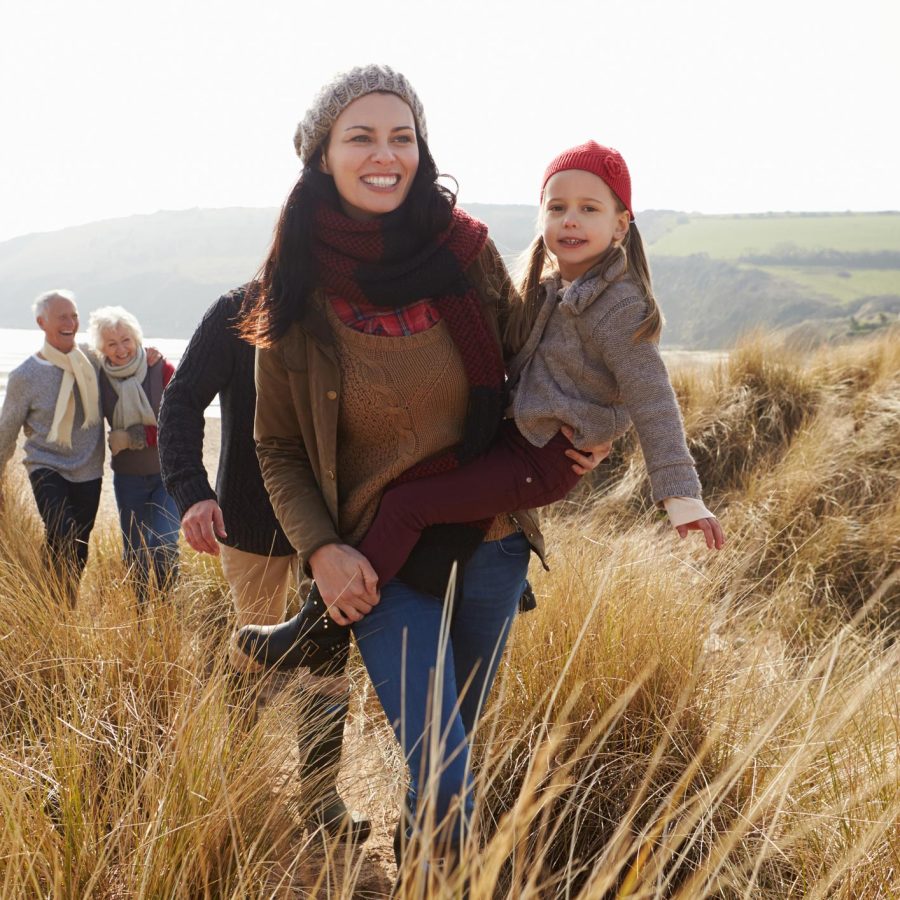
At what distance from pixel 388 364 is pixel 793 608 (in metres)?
3.18

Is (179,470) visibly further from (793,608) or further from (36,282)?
(36,282)

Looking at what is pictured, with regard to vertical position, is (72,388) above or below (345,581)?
below

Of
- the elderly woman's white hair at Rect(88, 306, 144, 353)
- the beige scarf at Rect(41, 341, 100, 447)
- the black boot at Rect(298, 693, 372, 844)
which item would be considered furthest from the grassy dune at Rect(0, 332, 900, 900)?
the elderly woman's white hair at Rect(88, 306, 144, 353)

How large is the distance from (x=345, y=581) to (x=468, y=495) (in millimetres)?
321

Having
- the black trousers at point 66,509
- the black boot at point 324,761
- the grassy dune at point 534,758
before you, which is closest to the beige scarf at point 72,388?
the black trousers at point 66,509

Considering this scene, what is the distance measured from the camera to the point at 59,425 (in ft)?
15.3

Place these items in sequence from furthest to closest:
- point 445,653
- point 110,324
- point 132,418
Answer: point 110,324, point 132,418, point 445,653

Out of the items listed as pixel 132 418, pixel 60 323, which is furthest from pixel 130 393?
pixel 60 323

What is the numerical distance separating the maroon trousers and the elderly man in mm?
3199

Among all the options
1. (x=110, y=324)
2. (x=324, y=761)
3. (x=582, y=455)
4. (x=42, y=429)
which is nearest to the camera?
(x=582, y=455)

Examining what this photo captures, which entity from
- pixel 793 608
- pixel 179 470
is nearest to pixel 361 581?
pixel 179 470

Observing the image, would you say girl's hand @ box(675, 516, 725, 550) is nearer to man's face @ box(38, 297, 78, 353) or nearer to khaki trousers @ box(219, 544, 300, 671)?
khaki trousers @ box(219, 544, 300, 671)

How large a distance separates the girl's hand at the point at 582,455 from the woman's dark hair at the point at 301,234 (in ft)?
1.84

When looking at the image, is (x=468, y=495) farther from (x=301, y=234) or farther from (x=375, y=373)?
(x=301, y=234)
